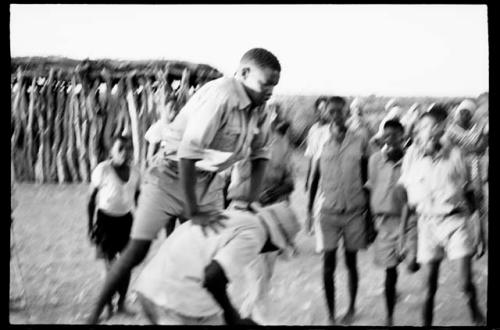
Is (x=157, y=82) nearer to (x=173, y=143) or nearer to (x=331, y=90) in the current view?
(x=173, y=143)

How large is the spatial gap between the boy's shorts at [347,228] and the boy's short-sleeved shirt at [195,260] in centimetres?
43

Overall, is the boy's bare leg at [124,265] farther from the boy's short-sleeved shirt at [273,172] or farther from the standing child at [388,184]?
the standing child at [388,184]

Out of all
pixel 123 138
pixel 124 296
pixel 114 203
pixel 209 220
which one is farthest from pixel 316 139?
pixel 124 296

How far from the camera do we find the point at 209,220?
573 centimetres

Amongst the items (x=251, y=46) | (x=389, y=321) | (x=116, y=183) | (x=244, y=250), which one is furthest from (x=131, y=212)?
(x=389, y=321)

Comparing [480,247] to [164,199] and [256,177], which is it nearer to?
[256,177]

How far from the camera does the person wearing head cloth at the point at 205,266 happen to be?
570cm

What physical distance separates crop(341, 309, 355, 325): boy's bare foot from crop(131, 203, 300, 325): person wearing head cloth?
59 cm

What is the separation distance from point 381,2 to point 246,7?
0.86m

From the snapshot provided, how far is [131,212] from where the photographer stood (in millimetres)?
5773

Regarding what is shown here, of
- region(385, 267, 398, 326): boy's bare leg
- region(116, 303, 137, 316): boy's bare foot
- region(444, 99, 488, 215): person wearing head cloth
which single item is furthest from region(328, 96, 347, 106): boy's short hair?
region(116, 303, 137, 316): boy's bare foot

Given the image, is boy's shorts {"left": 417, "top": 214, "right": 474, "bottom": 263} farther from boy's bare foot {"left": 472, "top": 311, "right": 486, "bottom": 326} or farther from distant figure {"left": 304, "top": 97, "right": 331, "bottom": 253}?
distant figure {"left": 304, "top": 97, "right": 331, "bottom": 253}

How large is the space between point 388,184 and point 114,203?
1.74 meters

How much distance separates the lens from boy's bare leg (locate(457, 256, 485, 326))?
582cm
